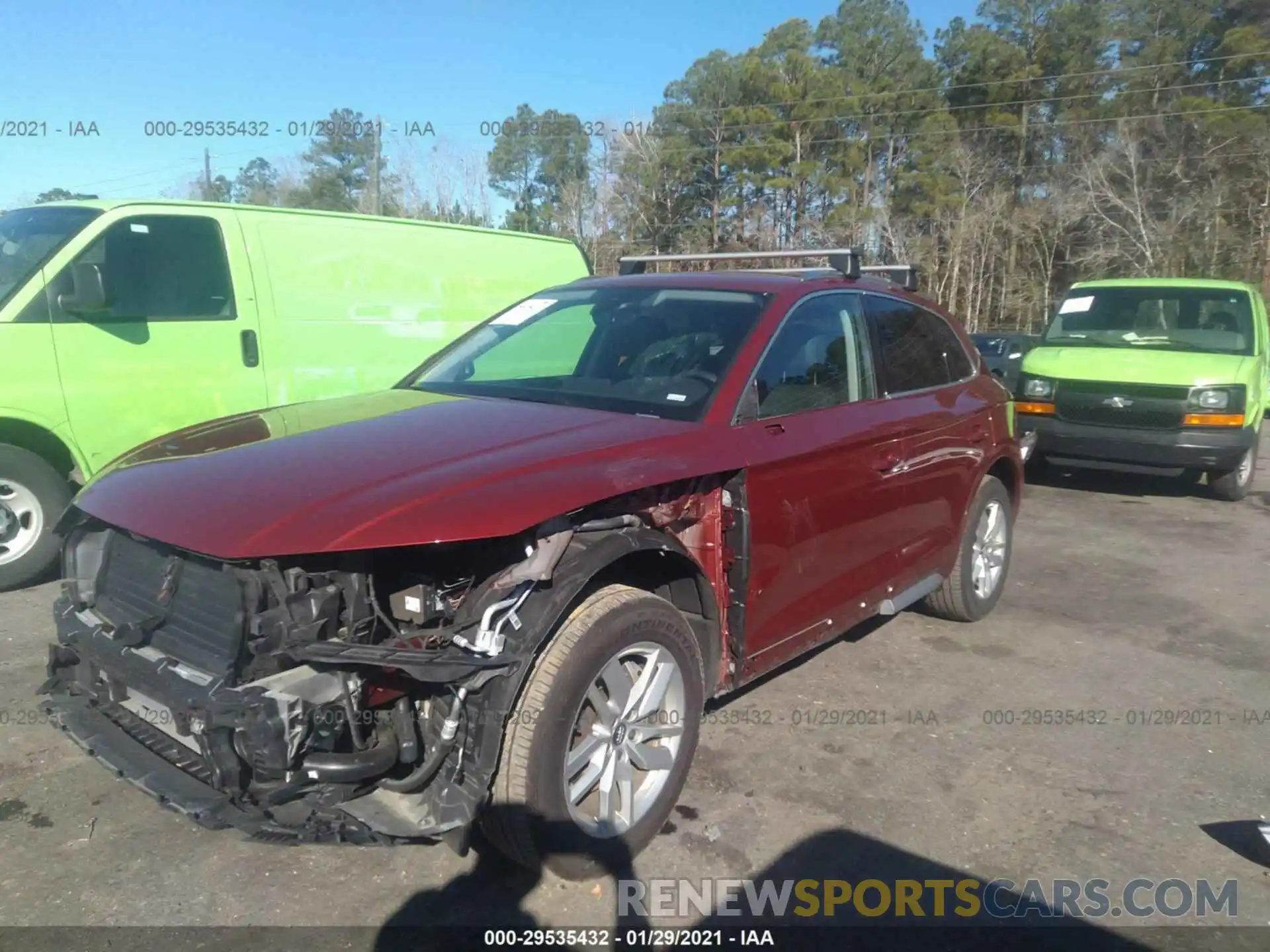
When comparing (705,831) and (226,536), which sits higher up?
(226,536)

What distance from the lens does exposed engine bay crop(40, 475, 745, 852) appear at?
7.84 feet

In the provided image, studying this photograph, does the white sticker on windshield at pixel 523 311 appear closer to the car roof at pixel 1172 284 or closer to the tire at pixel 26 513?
the tire at pixel 26 513

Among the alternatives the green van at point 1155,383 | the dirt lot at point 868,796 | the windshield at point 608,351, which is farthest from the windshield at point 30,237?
the green van at point 1155,383

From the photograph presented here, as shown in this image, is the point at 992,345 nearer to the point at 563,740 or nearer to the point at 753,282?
the point at 753,282

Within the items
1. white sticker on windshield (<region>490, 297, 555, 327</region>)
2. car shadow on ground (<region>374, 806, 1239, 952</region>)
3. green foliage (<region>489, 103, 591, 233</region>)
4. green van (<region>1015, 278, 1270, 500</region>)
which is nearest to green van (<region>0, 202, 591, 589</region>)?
white sticker on windshield (<region>490, 297, 555, 327</region>)

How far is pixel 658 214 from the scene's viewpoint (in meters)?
33.5

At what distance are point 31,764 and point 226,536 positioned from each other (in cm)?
183

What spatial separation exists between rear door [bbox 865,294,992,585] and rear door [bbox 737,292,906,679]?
0.13 m

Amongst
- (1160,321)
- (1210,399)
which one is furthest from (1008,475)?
(1160,321)

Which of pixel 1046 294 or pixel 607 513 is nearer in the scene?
pixel 607 513

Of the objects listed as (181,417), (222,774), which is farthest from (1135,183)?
(222,774)

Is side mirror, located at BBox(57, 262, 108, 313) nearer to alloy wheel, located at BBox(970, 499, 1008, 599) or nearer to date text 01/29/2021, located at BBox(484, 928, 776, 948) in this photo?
date text 01/29/2021, located at BBox(484, 928, 776, 948)

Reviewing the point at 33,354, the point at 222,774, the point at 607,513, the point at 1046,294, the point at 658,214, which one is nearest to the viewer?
the point at 222,774

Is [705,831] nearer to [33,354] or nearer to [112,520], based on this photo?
[112,520]
